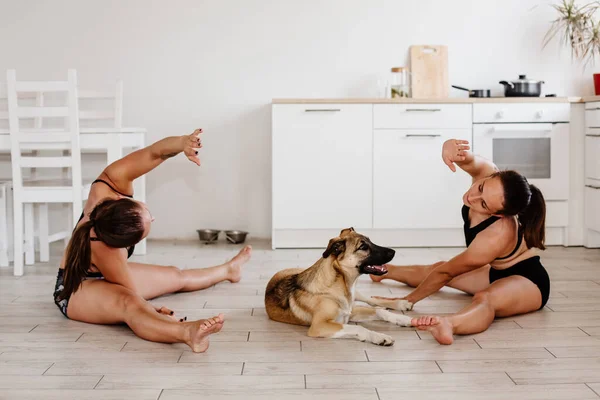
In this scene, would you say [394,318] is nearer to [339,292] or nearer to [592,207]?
[339,292]

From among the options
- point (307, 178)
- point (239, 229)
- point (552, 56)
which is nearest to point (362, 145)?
point (307, 178)

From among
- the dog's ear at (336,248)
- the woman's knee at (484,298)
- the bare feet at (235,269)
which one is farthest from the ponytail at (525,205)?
the bare feet at (235,269)

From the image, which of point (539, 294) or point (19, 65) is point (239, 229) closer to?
point (19, 65)

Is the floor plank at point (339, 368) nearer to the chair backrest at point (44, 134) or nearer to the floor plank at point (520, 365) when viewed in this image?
the floor plank at point (520, 365)

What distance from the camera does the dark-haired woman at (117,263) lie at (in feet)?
9.13

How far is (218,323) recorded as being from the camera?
2.60 metres

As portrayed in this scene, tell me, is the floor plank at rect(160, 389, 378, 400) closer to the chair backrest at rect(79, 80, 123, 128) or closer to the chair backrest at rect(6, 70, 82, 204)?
the chair backrest at rect(6, 70, 82, 204)

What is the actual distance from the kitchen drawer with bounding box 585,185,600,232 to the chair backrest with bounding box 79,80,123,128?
3186mm

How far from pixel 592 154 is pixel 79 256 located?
11.9 feet

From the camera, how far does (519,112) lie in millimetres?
5152

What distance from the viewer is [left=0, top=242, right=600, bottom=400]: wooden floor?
230 cm

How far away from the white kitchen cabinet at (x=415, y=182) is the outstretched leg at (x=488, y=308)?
1.96 metres

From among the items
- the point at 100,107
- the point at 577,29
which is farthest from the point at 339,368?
the point at 577,29

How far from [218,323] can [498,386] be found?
3.12 ft
